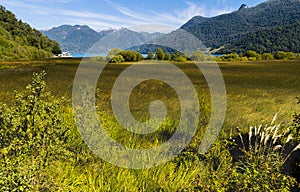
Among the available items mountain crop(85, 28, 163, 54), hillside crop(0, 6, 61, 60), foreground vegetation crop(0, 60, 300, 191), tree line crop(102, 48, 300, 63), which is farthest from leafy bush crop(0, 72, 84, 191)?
hillside crop(0, 6, 61, 60)

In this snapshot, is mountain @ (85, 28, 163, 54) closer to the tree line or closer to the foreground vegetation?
the foreground vegetation

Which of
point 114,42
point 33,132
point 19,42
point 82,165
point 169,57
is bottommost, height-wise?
point 82,165

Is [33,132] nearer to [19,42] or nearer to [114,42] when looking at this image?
[114,42]

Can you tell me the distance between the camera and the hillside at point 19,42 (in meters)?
111

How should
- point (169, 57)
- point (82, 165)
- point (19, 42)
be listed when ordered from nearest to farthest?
point (82, 165), point (169, 57), point (19, 42)

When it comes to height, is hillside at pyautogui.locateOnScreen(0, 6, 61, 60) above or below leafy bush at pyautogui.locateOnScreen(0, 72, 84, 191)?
above

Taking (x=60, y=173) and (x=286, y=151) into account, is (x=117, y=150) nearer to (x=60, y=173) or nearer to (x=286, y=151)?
(x=60, y=173)

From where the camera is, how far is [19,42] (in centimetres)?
13475

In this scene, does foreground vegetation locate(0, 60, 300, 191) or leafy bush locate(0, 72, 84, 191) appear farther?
leafy bush locate(0, 72, 84, 191)

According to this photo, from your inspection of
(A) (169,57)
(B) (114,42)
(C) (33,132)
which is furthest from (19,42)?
(C) (33,132)

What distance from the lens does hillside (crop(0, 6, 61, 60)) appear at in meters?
111

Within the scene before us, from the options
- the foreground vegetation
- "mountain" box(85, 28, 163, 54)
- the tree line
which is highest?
the tree line

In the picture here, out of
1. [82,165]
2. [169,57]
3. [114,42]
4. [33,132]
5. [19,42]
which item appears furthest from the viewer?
[19,42]

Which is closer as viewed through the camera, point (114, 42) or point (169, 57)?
point (114, 42)
